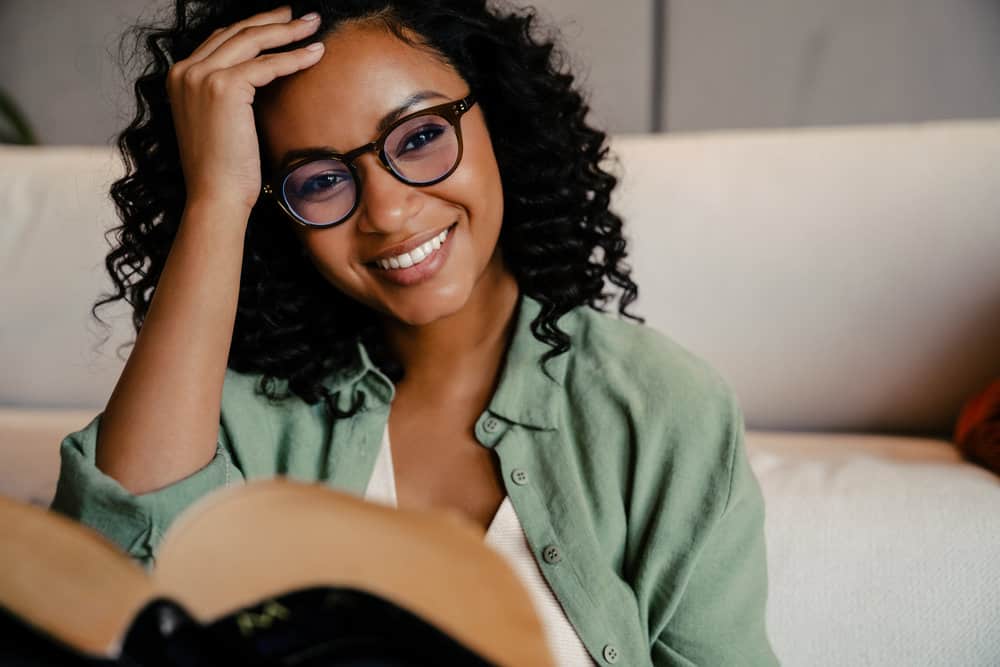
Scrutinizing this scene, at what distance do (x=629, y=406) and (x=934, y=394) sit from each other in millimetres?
639

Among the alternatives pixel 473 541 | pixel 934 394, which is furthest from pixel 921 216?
pixel 473 541

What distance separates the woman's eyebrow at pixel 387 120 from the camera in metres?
0.80

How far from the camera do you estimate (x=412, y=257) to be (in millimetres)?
841

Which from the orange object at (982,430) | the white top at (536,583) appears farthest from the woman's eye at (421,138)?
the orange object at (982,430)

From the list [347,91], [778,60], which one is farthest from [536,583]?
[778,60]

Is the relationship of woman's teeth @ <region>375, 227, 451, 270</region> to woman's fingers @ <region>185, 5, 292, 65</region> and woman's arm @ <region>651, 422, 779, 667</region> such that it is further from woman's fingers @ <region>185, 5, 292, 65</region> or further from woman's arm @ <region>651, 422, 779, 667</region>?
woman's arm @ <region>651, 422, 779, 667</region>

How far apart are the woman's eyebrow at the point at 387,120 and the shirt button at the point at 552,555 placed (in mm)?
430

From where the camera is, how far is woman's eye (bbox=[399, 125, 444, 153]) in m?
0.81

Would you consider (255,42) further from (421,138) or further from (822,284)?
(822,284)

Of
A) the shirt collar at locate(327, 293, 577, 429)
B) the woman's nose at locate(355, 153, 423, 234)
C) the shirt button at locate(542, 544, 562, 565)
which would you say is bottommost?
the shirt button at locate(542, 544, 562, 565)

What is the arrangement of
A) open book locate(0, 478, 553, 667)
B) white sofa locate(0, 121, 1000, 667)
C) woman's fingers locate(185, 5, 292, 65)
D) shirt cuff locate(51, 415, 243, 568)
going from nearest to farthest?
open book locate(0, 478, 553, 667), shirt cuff locate(51, 415, 243, 568), woman's fingers locate(185, 5, 292, 65), white sofa locate(0, 121, 1000, 667)

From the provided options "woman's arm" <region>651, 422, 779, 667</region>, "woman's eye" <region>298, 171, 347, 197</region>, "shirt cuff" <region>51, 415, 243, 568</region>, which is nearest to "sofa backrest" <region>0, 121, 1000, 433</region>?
"woman's arm" <region>651, 422, 779, 667</region>

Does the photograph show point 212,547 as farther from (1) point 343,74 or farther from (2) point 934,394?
(2) point 934,394

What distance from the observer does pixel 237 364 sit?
1001 millimetres
